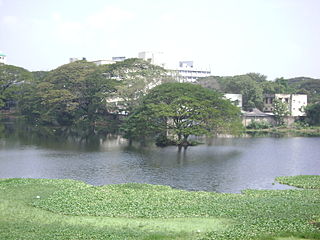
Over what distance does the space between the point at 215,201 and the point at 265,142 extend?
3778cm

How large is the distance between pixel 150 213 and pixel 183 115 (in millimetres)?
32976

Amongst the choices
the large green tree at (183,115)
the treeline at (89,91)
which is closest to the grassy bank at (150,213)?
the large green tree at (183,115)

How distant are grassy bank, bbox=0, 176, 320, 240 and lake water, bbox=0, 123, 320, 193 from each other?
4.50 metres

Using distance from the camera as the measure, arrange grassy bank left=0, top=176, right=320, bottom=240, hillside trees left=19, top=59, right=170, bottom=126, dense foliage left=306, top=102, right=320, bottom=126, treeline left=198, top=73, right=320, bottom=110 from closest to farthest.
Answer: grassy bank left=0, top=176, right=320, bottom=240 < hillside trees left=19, top=59, right=170, bottom=126 < dense foliage left=306, top=102, right=320, bottom=126 < treeline left=198, top=73, right=320, bottom=110

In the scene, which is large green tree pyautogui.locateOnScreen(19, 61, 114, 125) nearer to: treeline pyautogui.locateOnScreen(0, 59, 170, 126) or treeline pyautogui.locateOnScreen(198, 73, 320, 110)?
treeline pyautogui.locateOnScreen(0, 59, 170, 126)

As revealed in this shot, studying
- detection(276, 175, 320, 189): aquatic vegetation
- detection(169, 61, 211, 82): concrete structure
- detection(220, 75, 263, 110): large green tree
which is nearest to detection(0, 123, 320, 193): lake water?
detection(276, 175, 320, 189): aquatic vegetation

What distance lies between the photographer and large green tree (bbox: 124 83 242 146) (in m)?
56.4

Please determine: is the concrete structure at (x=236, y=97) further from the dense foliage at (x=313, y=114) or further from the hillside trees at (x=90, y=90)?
the hillside trees at (x=90, y=90)

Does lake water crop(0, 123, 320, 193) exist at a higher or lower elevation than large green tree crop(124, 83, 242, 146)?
lower

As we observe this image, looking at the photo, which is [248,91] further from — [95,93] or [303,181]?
[303,181]

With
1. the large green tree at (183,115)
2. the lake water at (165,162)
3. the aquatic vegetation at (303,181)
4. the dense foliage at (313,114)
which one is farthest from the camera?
the dense foliage at (313,114)

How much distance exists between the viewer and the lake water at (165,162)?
3619 cm

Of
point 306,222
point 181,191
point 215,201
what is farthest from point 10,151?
point 306,222

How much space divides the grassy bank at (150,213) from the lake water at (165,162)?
4498 mm
